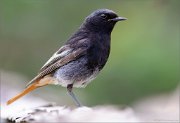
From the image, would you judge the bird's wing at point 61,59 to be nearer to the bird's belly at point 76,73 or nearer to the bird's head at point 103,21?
the bird's belly at point 76,73

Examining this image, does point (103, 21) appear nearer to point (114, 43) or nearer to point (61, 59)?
point (61, 59)

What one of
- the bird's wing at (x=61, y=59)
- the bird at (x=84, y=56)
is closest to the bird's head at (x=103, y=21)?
the bird at (x=84, y=56)

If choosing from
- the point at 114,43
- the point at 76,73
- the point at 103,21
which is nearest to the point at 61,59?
the point at 76,73

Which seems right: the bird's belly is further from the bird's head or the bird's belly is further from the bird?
the bird's head

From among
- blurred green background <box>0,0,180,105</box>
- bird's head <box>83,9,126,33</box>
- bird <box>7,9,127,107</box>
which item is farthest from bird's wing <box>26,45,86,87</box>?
blurred green background <box>0,0,180,105</box>

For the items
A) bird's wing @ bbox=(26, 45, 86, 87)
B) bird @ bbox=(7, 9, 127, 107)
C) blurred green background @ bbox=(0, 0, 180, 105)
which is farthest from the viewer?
blurred green background @ bbox=(0, 0, 180, 105)

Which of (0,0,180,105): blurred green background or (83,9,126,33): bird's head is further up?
(0,0,180,105): blurred green background

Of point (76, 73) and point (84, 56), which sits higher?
point (84, 56)
